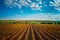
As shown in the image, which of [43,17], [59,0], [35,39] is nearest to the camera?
[35,39]

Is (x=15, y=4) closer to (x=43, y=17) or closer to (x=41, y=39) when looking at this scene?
(x=43, y=17)

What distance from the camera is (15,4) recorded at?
1551cm

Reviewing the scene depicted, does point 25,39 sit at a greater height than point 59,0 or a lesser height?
lesser

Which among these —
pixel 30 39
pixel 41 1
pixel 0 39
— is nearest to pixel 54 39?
pixel 30 39

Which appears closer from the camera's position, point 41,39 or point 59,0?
point 41,39

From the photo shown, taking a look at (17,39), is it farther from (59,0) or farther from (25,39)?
(59,0)

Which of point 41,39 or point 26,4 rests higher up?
point 26,4

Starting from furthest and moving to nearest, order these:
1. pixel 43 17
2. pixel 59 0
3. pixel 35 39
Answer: pixel 43 17
pixel 59 0
pixel 35 39

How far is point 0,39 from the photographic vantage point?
420 inches

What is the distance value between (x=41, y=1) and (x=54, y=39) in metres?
5.55

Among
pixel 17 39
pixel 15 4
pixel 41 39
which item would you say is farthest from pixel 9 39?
pixel 15 4

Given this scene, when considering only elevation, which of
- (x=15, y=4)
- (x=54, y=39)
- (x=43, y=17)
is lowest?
(x=54, y=39)

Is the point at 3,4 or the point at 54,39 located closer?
the point at 54,39

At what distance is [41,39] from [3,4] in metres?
6.78
